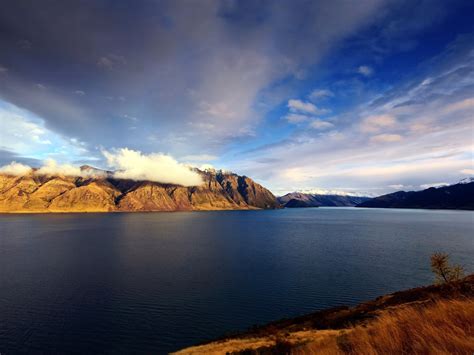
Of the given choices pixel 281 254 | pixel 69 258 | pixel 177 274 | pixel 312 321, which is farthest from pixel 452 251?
pixel 69 258

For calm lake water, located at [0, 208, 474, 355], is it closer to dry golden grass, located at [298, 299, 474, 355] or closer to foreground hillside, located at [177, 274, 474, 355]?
foreground hillside, located at [177, 274, 474, 355]

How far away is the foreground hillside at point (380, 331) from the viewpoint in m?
9.07

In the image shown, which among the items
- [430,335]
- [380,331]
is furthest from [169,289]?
[430,335]

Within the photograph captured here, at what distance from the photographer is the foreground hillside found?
9.07 m

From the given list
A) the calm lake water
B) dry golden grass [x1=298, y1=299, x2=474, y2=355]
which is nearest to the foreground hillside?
dry golden grass [x1=298, y1=299, x2=474, y2=355]

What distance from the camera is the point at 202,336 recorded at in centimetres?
3503

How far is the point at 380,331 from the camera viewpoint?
1134cm

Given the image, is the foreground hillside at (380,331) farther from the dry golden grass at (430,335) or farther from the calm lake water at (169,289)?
the calm lake water at (169,289)

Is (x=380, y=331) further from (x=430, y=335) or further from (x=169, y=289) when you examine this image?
(x=169, y=289)

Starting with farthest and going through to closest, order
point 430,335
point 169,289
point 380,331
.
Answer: point 169,289 → point 380,331 → point 430,335

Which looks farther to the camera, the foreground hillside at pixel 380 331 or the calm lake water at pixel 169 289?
the calm lake water at pixel 169 289

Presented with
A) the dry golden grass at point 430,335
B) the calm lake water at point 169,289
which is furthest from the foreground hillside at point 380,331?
the calm lake water at point 169,289

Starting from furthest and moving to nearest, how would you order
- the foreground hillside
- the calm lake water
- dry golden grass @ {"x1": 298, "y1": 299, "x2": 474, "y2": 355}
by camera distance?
1. the calm lake water
2. the foreground hillside
3. dry golden grass @ {"x1": 298, "y1": 299, "x2": 474, "y2": 355}

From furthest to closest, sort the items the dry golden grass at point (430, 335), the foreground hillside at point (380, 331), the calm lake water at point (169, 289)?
the calm lake water at point (169, 289)
the foreground hillside at point (380, 331)
the dry golden grass at point (430, 335)
